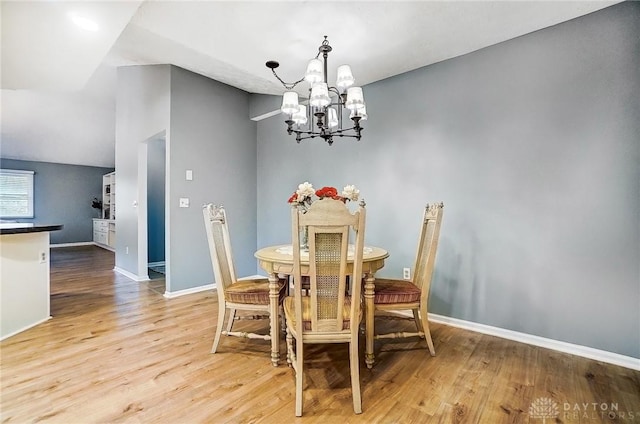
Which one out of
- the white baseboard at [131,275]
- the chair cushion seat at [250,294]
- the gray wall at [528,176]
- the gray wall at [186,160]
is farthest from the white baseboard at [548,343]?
the white baseboard at [131,275]

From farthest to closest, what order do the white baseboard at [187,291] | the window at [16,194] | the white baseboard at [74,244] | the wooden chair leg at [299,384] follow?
the white baseboard at [74,244] → the window at [16,194] → the white baseboard at [187,291] → the wooden chair leg at [299,384]

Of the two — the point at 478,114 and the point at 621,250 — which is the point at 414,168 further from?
the point at 621,250

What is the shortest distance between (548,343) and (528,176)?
1271mm

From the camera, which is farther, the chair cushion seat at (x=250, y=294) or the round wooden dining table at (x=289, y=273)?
the chair cushion seat at (x=250, y=294)

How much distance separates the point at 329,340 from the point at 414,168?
198 centimetres

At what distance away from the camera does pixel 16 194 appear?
7.51 m

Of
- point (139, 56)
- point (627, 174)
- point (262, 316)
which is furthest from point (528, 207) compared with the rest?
point (139, 56)

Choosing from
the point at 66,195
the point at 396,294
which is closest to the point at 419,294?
the point at 396,294

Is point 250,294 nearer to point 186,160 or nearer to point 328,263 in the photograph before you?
point 328,263

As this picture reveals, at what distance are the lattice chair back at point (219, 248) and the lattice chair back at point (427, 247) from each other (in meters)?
1.45

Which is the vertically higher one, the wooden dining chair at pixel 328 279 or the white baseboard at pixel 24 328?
the wooden dining chair at pixel 328 279

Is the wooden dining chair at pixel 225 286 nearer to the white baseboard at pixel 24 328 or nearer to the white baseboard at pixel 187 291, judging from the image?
the white baseboard at pixel 187 291

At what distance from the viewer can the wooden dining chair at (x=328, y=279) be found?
5.04 feet

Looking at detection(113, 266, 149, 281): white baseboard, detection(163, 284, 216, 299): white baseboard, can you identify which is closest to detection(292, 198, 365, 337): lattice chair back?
detection(163, 284, 216, 299): white baseboard
